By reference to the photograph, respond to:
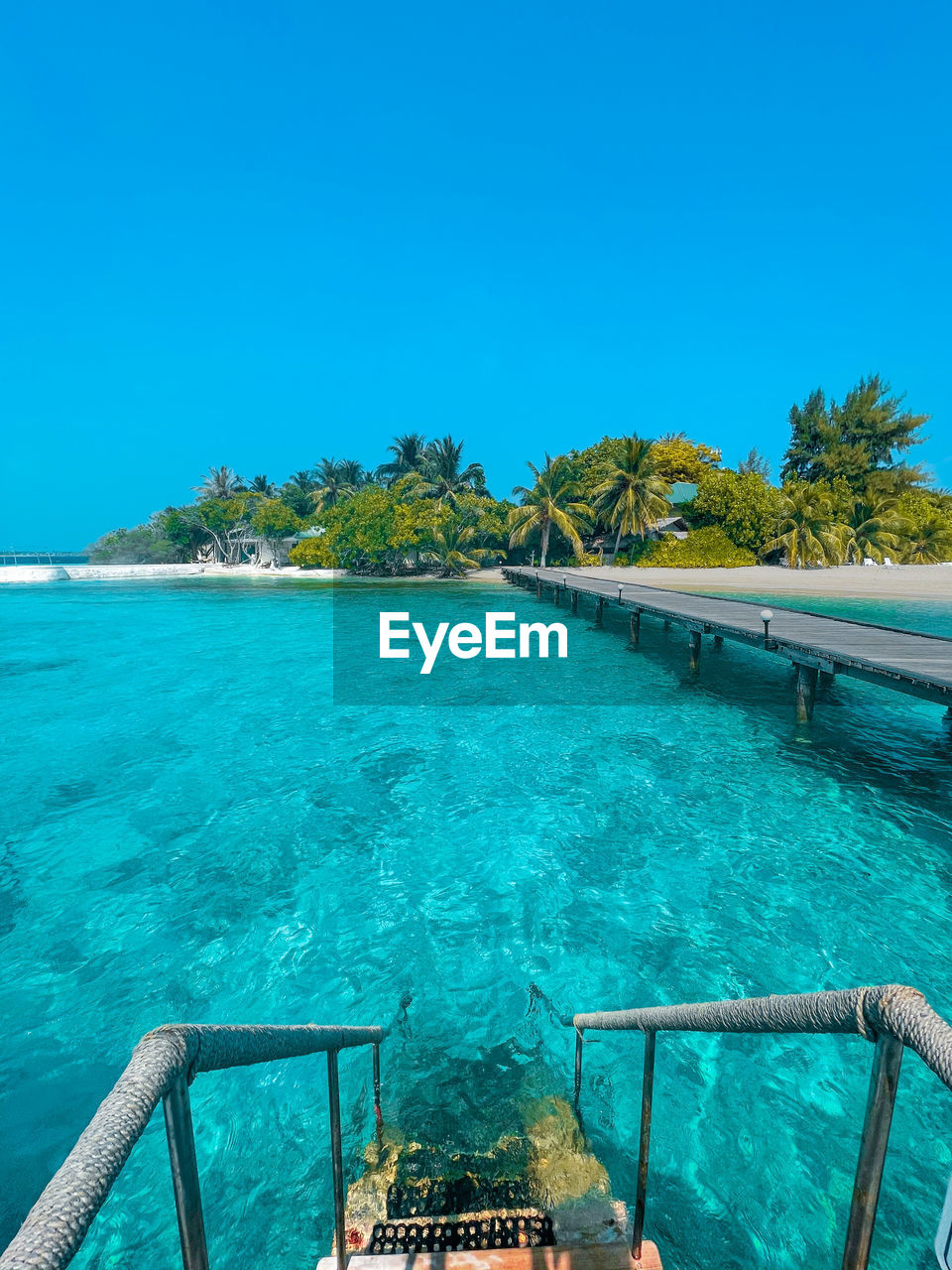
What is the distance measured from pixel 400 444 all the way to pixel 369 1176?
5929 centimetres

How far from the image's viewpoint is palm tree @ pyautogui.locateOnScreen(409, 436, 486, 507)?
47.5 m

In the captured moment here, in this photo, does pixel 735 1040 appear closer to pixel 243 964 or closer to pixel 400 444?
pixel 243 964

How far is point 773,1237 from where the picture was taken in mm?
3199

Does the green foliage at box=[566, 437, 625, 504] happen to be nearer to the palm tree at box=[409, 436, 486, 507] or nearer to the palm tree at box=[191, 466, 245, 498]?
the palm tree at box=[409, 436, 486, 507]

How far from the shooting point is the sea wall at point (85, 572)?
168 feet

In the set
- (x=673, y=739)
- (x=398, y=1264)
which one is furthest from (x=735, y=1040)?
(x=673, y=739)

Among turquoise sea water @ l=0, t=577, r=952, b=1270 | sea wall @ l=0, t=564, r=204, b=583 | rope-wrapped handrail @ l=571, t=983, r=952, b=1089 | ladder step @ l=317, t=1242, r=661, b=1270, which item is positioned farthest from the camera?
sea wall @ l=0, t=564, r=204, b=583

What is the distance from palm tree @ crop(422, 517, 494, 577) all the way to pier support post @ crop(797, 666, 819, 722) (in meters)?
34.1

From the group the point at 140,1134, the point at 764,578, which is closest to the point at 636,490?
the point at 764,578

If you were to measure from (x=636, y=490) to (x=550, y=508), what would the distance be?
17.9ft

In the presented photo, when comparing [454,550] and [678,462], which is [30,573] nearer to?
[454,550]

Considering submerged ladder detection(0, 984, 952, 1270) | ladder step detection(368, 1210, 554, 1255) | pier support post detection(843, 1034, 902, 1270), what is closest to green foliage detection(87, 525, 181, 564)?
ladder step detection(368, 1210, 554, 1255)

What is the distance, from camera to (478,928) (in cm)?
579

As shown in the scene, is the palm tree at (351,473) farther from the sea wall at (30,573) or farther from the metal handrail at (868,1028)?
the metal handrail at (868,1028)
